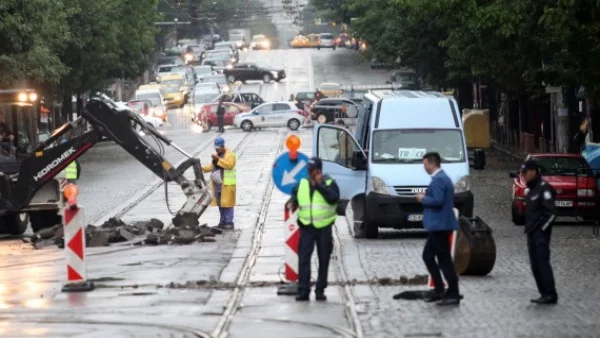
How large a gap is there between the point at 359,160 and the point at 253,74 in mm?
76597

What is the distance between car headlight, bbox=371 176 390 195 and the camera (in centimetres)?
2736

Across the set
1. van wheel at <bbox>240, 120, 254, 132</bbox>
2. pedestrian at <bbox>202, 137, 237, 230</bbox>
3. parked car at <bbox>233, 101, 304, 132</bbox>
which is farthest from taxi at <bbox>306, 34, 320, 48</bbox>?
pedestrian at <bbox>202, 137, 237, 230</bbox>

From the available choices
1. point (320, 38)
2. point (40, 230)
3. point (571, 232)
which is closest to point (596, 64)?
point (571, 232)

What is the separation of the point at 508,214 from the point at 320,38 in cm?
10278

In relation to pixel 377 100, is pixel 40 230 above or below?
below

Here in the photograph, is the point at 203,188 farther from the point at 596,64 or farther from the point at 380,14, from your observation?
the point at 380,14

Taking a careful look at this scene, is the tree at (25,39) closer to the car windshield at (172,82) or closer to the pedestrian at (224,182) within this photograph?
the pedestrian at (224,182)

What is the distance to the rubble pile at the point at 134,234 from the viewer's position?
89.6ft

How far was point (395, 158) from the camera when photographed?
92.4 ft

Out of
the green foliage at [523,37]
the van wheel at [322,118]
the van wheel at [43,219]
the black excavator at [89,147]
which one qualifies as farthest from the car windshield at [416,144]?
the van wheel at [322,118]

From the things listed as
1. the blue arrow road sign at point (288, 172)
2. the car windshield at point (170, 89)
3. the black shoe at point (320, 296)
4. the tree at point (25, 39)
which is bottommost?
the car windshield at point (170, 89)

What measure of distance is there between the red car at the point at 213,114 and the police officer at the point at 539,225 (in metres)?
56.7

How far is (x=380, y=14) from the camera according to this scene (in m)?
69.1

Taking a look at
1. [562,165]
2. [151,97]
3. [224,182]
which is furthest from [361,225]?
[151,97]
